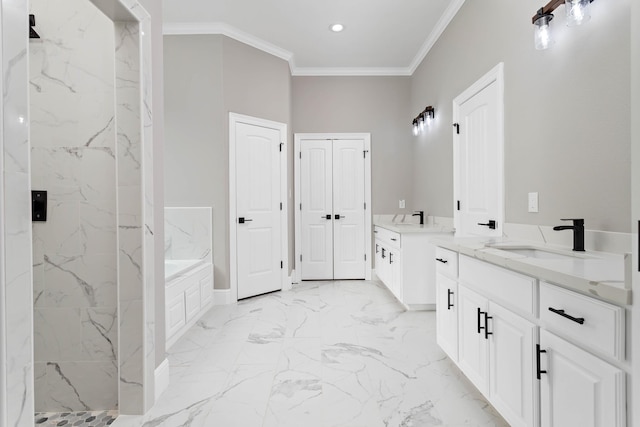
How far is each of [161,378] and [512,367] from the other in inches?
73.3

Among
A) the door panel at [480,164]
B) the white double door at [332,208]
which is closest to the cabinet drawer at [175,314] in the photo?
the white double door at [332,208]

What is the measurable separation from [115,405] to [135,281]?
696mm

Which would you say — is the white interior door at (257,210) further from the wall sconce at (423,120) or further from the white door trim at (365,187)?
the wall sconce at (423,120)

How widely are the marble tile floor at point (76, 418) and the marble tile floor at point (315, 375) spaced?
0.08 m

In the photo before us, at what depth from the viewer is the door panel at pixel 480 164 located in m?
2.51

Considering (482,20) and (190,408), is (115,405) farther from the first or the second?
(482,20)

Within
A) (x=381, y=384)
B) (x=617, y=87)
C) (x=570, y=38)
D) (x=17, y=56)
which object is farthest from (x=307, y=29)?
(x=381, y=384)

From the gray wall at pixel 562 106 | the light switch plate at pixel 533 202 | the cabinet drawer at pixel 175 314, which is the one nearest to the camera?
the gray wall at pixel 562 106

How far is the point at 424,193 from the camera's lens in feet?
14.0

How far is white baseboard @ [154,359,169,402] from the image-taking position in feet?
6.24

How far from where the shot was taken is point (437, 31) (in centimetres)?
363

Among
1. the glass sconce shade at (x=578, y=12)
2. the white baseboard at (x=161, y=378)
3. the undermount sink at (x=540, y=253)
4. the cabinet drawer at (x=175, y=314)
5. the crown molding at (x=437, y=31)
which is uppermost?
the crown molding at (x=437, y=31)

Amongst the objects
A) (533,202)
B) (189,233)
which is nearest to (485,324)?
(533,202)

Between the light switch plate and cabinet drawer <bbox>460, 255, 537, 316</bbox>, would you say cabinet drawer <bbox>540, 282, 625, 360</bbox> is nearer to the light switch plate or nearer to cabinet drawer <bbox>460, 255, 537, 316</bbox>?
cabinet drawer <bbox>460, 255, 537, 316</bbox>
